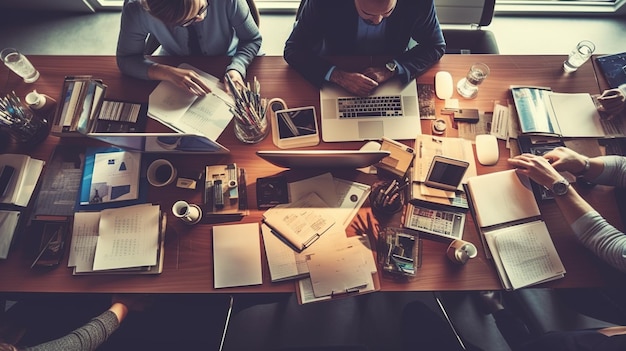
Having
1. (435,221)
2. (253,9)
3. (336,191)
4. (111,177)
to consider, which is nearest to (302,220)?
(336,191)

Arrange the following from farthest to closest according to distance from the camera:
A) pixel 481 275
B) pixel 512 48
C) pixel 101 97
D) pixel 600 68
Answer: pixel 512 48
pixel 600 68
pixel 101 97
pixel 481 275

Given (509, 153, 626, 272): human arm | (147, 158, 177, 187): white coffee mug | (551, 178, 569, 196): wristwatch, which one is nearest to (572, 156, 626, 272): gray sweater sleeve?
(509, 153, 626, 272): human arm

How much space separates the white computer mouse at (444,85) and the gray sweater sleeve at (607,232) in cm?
69

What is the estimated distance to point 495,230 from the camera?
1476 millimetres

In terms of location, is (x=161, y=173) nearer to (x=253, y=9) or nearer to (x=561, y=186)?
(x=253, y=9)

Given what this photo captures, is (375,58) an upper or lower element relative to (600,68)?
upper

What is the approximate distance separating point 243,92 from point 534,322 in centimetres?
168

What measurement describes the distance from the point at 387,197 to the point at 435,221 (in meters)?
0.22

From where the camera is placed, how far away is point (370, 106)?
1658 millimetres

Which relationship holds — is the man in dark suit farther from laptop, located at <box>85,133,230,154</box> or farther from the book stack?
A: the book stack

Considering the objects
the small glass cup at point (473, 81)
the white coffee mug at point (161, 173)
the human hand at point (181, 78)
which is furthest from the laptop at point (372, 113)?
the white coffee mug at point (161, 173)

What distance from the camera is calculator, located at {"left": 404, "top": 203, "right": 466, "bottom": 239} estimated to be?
1466 mm

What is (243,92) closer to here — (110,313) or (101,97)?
(101,97)

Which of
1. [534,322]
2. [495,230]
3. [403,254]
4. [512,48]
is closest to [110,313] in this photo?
[403,254]
